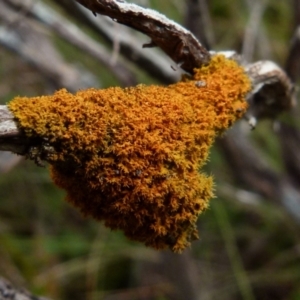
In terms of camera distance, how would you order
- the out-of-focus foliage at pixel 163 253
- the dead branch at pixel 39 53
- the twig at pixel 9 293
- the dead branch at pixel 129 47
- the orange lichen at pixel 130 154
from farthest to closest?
the out-of-focus foliage at pixel 163 253, the dead branch at pixel 39 53, the dead branch at pixel 129 47, the twig at pixel 9 293, the orange lichen at pixel 130 154

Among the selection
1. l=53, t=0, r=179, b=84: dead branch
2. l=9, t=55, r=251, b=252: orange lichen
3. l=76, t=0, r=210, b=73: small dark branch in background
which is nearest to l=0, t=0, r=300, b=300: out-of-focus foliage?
A: l=53, t=0, r=179, b=84: dead branch

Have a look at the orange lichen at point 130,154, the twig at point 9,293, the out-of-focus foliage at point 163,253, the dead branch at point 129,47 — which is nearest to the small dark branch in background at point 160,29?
the orange lichen at point 130,154

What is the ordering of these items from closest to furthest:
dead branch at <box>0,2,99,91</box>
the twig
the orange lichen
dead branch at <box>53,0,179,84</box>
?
the orange lichen < the twig < dead branch at <box>53,0,179,84</box> < dead branch at <box>0,2,99,91</box>

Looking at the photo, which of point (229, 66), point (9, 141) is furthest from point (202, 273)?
point (9, 141)

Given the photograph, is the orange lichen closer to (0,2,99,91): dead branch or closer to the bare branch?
the bare branch

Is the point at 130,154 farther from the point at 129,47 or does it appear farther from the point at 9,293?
the point at 129,47

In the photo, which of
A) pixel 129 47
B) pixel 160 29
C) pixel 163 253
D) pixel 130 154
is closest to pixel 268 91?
pixel 160 29

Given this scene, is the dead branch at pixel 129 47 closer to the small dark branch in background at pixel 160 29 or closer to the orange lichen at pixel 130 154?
the small dark branch in background at pixel 160 29
